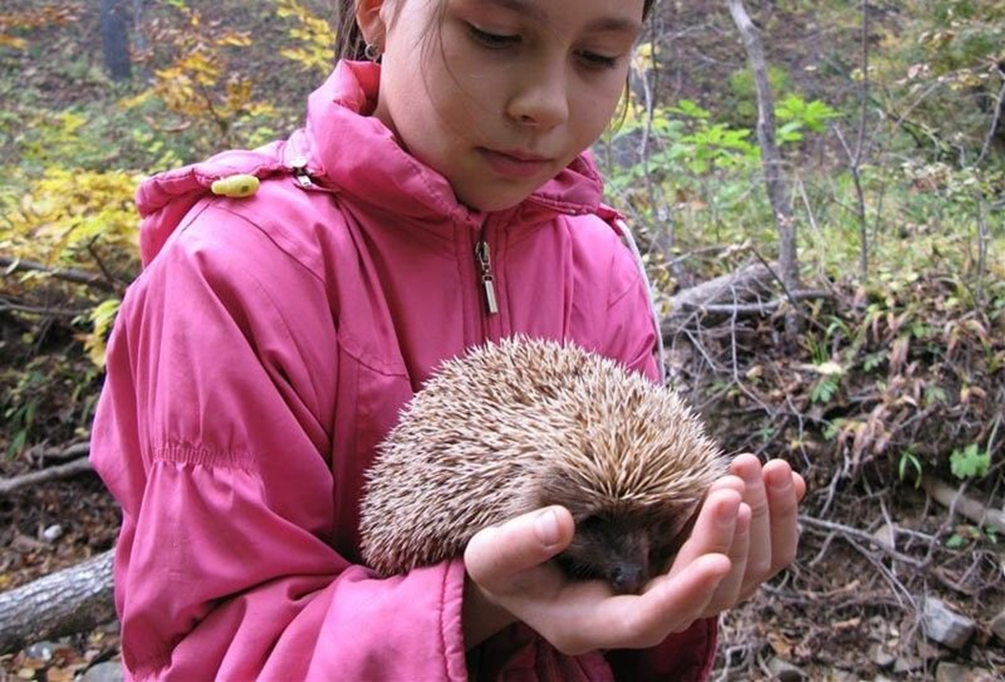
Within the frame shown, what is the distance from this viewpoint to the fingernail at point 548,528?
1.27 metres

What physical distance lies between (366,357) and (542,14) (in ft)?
2.53

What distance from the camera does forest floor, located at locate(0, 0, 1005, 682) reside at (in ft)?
14.6

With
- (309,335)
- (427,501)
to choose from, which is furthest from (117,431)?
(427,501)

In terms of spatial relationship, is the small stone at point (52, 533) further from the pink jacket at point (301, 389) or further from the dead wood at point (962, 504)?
the dead wood at point (962, 504)

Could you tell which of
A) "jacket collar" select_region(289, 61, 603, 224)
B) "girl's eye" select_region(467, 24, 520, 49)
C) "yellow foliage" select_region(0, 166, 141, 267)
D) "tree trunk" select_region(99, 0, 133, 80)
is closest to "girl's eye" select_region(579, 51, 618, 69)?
"girl's eye" select_region(467, 24, 520, 49)

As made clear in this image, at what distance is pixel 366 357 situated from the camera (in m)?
1.75

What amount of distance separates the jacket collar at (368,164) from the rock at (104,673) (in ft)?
11.9

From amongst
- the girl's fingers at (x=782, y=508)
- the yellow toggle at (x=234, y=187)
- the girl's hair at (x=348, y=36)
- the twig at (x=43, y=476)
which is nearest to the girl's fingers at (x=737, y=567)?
the girl's fingers at (x=782, y=508)

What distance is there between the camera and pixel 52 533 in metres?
5.31

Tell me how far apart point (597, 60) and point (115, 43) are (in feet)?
49.0

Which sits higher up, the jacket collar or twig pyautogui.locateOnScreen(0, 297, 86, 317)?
the jacket collar

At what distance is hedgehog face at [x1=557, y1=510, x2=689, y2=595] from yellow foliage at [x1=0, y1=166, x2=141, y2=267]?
445 centimetres

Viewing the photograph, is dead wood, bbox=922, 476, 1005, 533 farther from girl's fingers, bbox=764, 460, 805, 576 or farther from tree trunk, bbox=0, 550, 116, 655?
tree trunk, bbox=0, 550, 116, 655

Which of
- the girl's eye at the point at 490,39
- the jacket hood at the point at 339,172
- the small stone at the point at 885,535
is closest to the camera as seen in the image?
the girl's eye at the point at 490,39
